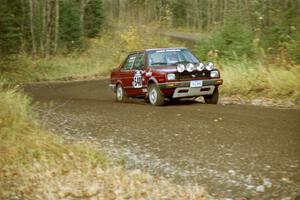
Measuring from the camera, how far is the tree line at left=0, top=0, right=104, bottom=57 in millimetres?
28188

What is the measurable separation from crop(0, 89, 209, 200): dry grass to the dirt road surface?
45 cm

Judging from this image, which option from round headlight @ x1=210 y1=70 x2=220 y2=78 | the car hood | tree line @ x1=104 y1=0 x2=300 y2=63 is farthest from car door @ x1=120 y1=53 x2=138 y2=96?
tree line @ x1=104 y1=0 x2=300 y2=63

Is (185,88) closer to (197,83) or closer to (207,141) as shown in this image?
(197,83)

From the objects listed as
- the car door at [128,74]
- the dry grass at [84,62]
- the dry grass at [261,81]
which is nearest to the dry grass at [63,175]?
the car door at [128,74]

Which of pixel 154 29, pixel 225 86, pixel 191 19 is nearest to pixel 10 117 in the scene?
pixel 225 86

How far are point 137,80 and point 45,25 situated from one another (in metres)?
22.7

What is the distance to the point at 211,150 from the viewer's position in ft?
24.6

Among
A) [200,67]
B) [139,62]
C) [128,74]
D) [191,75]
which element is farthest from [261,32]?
[191,75]

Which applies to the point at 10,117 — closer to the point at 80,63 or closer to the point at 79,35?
the point at 80,63

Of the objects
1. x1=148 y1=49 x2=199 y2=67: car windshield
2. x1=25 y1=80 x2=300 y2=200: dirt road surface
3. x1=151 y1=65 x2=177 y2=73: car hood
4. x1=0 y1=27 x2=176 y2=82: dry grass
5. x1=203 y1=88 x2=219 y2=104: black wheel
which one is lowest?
x1=0 y1=27 x2=176 y2=82: dry grass

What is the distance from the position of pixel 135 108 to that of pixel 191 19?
181ft

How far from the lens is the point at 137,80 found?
538 inches

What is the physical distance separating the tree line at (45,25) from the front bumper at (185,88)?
17.4 meters

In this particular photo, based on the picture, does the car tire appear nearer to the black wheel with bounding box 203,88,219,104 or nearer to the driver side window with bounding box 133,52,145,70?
the driver side window with bounding box 133,52,145,70
